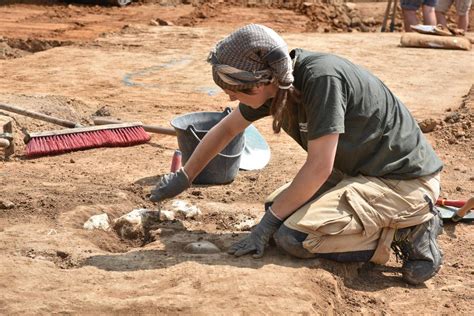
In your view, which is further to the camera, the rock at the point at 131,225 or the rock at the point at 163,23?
the rock at the point at 163,23

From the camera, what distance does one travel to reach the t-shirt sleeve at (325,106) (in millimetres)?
3797

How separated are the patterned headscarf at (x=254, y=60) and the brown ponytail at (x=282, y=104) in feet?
0.14

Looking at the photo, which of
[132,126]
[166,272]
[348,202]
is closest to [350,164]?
[348,202]

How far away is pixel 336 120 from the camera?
12.5ft

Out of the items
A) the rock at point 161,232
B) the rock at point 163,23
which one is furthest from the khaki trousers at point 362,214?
the rock at point 163,23

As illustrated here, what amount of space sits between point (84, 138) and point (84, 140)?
16 mm

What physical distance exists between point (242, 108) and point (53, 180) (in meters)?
1.84

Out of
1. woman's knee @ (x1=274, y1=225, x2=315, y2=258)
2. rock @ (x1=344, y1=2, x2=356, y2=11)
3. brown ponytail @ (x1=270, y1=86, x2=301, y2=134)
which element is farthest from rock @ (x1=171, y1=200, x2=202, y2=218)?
rock @ (x1=344, y1=2, x2=356, y2=11)

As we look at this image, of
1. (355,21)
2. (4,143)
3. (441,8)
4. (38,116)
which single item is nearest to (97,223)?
(4,143)

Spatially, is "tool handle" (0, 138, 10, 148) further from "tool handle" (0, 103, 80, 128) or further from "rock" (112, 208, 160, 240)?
"rock" (112, 208, 160, 240)

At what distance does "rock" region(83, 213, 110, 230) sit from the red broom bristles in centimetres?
164

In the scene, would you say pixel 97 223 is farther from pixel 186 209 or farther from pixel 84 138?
pixel 84 138

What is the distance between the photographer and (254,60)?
3.80 meters

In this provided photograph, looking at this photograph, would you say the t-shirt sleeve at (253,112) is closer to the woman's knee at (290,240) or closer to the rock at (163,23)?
the woman's knee at (290,240)
